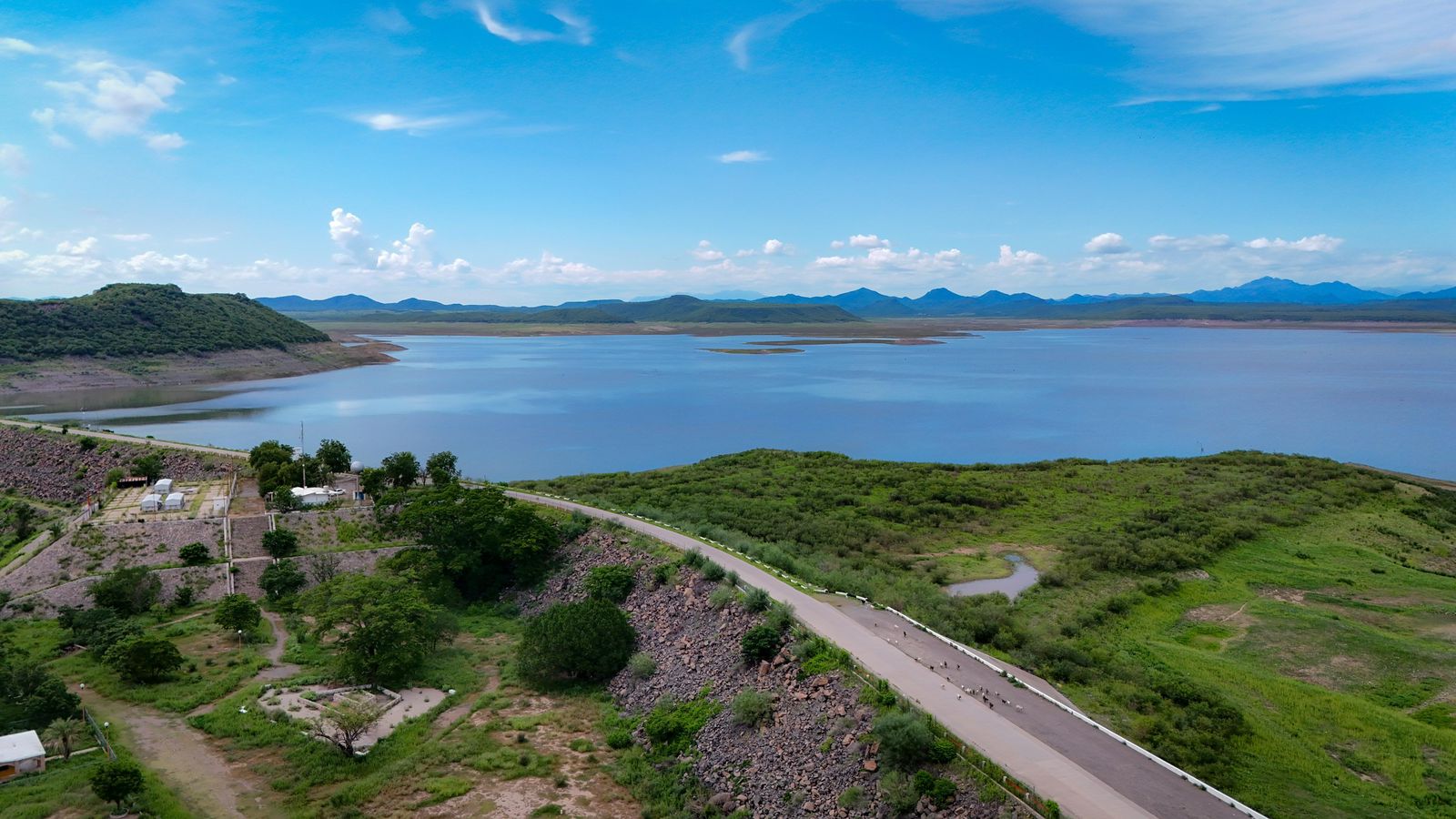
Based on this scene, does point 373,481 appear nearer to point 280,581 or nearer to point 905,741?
point 280,581

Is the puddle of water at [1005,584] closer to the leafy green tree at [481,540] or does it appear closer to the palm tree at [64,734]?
the leafy green tree at [481,540]

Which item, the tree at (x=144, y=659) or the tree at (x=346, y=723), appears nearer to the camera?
the tree at (x=346, y=723)

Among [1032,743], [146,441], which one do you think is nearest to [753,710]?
[1032,743]

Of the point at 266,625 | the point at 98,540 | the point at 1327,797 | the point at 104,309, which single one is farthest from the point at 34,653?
the point at 104,309

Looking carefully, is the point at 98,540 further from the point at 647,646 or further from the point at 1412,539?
the point at 1412,539

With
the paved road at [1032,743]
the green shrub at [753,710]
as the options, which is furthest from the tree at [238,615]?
the paved road at [1032,743]

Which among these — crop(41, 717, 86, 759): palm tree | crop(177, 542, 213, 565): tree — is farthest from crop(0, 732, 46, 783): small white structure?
crop(177, 542, 213, 565): tree

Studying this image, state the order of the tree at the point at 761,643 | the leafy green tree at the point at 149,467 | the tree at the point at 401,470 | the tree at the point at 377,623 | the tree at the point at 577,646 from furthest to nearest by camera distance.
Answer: the leafy green tree at the point at 149,467 < the tree at the point at 401,470 < the tree at the point at 577,646 < the tree at the point at 377,623 < the tree at the point at 761,643
